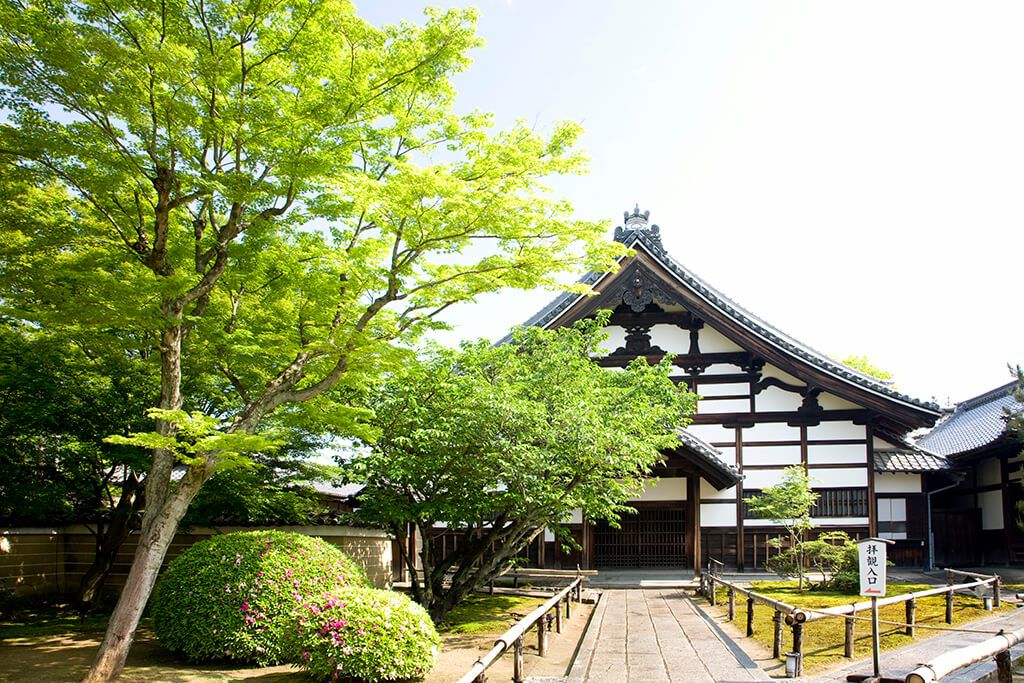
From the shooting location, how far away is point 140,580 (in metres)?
8.93

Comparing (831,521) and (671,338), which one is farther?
(671,338)

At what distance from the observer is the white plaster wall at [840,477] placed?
21.1 m

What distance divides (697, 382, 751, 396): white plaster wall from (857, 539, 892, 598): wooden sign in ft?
44.4

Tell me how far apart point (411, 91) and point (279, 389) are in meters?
4.80

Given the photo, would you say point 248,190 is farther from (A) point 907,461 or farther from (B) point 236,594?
(A) point 907,461

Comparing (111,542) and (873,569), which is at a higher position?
(873,569)

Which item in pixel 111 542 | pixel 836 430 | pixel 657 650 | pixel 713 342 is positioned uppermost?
pixel 713 342

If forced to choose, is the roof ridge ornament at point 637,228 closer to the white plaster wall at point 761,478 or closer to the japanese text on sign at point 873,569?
the white plaster wall at point 761,478

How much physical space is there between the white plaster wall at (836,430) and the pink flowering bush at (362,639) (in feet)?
52.7

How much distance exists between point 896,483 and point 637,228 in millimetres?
11291

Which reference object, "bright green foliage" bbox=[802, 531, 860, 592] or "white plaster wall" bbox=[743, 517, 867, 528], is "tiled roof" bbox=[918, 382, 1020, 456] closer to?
"white plaster wall" bbox=[743, 517, 867, 528]

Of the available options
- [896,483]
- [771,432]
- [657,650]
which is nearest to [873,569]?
[657,650]

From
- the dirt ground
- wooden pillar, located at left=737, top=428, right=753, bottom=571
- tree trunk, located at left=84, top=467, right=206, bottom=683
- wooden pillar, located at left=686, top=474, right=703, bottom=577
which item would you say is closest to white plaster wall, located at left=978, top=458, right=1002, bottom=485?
wooden pillar, located at left=737, top=428, right=753, bottom=571

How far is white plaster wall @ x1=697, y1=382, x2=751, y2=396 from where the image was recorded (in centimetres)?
2241
